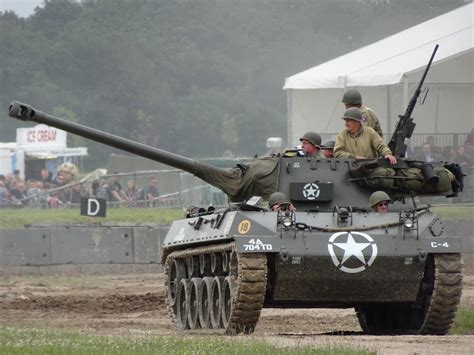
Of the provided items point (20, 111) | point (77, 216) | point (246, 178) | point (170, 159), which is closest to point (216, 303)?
point (246, 178)

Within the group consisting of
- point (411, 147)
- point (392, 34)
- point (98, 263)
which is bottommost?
point (98, 263)

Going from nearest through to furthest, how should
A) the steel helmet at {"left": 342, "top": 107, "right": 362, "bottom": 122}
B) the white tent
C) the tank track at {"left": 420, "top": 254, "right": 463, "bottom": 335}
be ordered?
the tank track at {"left": 420, "top": 254, "right": 463, "bottom": 335}
the steel helmet at {"left": 342, "top": 107, "right": 362, "bottom": 122}
the white tent

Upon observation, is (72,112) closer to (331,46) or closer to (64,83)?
(64,83)

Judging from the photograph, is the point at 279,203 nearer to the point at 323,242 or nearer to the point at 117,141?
the point at 323,242

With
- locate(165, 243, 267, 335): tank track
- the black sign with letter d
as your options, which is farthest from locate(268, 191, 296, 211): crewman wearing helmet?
the black sign with letter d

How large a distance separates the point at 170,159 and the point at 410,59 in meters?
13.5

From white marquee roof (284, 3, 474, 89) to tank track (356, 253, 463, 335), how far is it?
13202mm

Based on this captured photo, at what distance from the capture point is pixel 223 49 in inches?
1756

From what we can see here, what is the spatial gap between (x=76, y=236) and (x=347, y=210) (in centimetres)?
1318

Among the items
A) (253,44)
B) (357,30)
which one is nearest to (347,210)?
(357,30)

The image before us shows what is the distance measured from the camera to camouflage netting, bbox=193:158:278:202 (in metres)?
19.7

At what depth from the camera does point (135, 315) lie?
23.2 meters

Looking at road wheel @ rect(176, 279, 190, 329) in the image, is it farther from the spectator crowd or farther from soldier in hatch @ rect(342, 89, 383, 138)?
the spectator crowd

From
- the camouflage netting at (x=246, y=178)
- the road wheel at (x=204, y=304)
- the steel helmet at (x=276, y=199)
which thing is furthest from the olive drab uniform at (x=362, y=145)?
the road wheel at (x=204, y=304)
